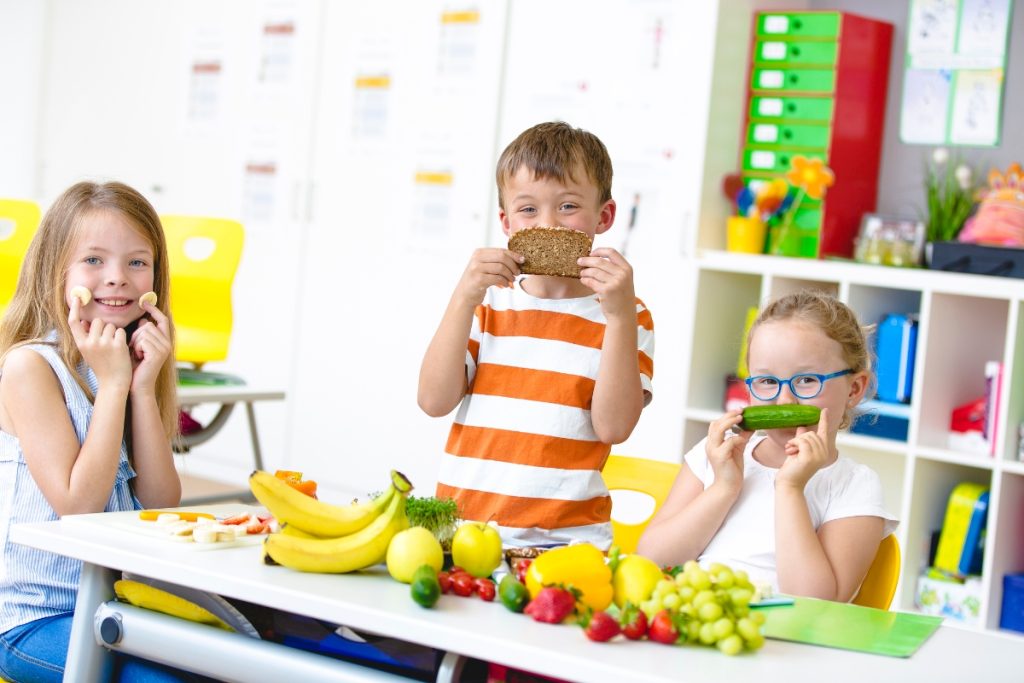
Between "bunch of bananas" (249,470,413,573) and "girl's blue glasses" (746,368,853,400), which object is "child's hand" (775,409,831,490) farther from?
"bunch of bananas" (249,470,413,573)

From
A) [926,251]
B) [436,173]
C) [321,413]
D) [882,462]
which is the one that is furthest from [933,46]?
[321,413]

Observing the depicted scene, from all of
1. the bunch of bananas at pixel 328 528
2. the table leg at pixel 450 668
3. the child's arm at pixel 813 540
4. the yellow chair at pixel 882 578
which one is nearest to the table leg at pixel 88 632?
the bunch of bananas at pixel 328 528

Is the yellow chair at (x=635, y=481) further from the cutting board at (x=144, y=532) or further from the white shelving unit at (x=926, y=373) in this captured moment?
the white shelving unit at (x=926, y=373)

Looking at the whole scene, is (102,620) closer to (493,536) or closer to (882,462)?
(493,536)

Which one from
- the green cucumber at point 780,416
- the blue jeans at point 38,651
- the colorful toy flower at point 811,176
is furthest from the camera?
the colorful toy flower at point 811,176

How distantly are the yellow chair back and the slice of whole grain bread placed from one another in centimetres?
209

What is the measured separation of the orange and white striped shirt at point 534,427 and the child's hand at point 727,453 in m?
0.19

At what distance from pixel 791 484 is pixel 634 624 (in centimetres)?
55

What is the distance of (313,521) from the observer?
140 cm

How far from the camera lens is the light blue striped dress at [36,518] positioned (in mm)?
1682

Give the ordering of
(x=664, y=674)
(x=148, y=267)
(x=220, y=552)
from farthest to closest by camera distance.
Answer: (x=148, y=267) → (x=220, y=552) → (x=664, y=674)

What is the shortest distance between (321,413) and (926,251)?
7.85 ft

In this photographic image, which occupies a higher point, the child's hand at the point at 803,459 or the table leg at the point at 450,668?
the child's hand at the point at 803,459

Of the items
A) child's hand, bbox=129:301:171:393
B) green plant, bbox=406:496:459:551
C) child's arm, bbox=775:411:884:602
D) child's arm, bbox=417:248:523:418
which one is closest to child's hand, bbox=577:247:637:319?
child's arm, bbox=417:248:523:418
